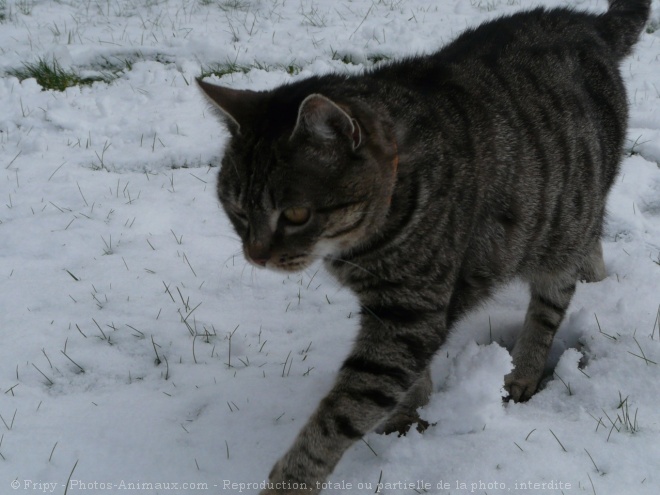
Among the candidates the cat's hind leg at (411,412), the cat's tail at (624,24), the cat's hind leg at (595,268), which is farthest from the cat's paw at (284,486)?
the cat's tail at (624,24)

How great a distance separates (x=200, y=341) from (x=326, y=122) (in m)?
1.43

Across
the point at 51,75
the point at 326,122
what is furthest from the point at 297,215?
→ the point at 51,75

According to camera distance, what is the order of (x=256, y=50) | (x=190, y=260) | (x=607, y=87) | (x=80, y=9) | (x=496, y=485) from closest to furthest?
(x=496, y=485) < (x=607, y=87) < (x=190, y=260) < (x=256, y=50) < (x=80, y=9)

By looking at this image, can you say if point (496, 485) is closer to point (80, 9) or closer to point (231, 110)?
point (231, 110)

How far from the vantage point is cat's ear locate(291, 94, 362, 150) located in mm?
2010

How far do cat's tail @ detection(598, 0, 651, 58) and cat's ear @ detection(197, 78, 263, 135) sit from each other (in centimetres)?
194

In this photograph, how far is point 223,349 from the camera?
3.05 meters

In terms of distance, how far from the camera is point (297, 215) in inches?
86.7

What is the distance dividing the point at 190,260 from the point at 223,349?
0.77 metres

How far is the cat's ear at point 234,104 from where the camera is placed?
231cm

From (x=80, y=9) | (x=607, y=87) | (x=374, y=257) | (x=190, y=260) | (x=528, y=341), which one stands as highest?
(x=607, y=87)

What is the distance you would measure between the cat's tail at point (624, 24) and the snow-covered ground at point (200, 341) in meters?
1.05

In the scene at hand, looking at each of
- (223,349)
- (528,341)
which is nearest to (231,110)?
(223,349)

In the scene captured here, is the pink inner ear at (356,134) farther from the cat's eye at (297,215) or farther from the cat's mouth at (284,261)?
the cat's mouth at (284,261)
